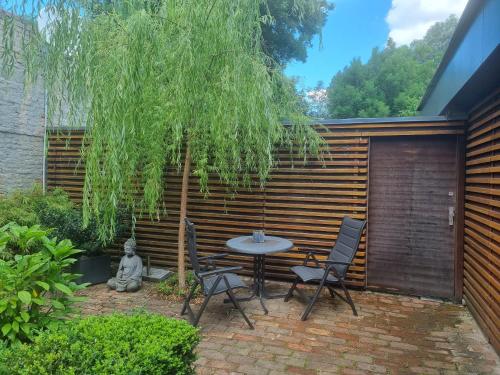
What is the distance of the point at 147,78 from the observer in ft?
10.7

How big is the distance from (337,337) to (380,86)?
69.9ft

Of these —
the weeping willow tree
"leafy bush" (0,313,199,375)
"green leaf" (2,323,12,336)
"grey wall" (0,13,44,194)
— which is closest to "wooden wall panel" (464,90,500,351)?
the weeping willow tree

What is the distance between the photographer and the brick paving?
Result: 291 centimetres

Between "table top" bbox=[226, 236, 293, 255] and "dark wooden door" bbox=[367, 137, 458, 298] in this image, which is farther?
"dark wooden door" bbox=[367, 137, 458, 298]

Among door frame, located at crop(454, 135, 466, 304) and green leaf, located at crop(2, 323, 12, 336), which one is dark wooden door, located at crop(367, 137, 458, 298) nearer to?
door frame, located at crop(454, 135, 466, 304)

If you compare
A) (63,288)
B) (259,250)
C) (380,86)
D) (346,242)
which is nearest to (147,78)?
(63,288)

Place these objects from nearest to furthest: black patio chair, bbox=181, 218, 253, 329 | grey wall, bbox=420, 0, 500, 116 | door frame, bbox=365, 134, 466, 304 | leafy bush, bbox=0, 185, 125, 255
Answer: grey wall, bbox=420, 0, 500, 116 → black patio chair, bbox=181, 218, 253, 329 → door frame, bbox=365, 134, 466, 304 → leafy bush, bbox=0, 185, 125, 255

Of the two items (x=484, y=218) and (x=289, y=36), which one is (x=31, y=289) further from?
(x=289, y=36)

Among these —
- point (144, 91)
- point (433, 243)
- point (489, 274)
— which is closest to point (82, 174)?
point (144, 91)

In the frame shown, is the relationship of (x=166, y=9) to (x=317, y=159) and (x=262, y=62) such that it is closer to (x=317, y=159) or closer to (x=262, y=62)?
(x=262, y=62)

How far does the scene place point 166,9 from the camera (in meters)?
3.68

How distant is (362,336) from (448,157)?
8.31 ft

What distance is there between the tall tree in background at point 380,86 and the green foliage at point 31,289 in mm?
19124

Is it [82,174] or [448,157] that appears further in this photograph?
[82,174]
